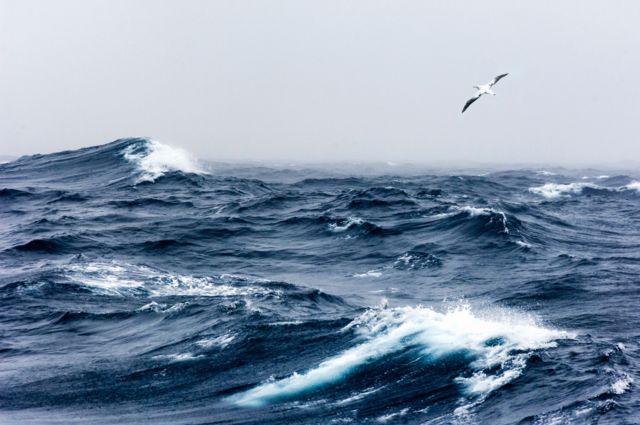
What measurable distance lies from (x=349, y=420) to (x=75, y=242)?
31961mm

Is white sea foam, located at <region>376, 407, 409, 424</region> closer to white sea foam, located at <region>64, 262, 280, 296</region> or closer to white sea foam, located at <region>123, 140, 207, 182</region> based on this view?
white sea foam, located at <region>64, 262, 280, 296</region>

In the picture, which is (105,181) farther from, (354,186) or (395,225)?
(395,225)

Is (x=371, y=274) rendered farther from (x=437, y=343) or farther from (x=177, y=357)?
(x=177, y=357)

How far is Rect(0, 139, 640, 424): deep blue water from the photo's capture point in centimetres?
2362

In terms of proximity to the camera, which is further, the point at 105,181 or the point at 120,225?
the point at 105,181

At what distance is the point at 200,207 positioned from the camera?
64.4m

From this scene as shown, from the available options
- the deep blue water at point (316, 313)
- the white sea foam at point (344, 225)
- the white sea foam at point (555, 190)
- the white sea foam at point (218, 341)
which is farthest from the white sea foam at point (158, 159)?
the white sea foam at point (218, 341)

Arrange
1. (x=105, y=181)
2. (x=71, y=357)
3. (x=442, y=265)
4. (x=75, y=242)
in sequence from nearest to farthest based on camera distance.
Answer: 1. (x=71, y=357)
2. (x=442, y=265)
3. (x=75, y=242)
4. (x=105, y=181)

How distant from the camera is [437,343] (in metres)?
27.2

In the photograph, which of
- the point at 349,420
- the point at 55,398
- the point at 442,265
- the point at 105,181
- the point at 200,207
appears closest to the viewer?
the point at 349,420

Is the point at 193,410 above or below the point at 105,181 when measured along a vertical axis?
below

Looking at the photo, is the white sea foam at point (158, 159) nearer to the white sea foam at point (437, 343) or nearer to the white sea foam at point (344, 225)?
the white sea foam at point (344, 225)

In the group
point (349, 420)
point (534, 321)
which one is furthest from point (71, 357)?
point (534, 321)

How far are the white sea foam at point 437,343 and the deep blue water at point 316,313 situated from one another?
10 centimetres
